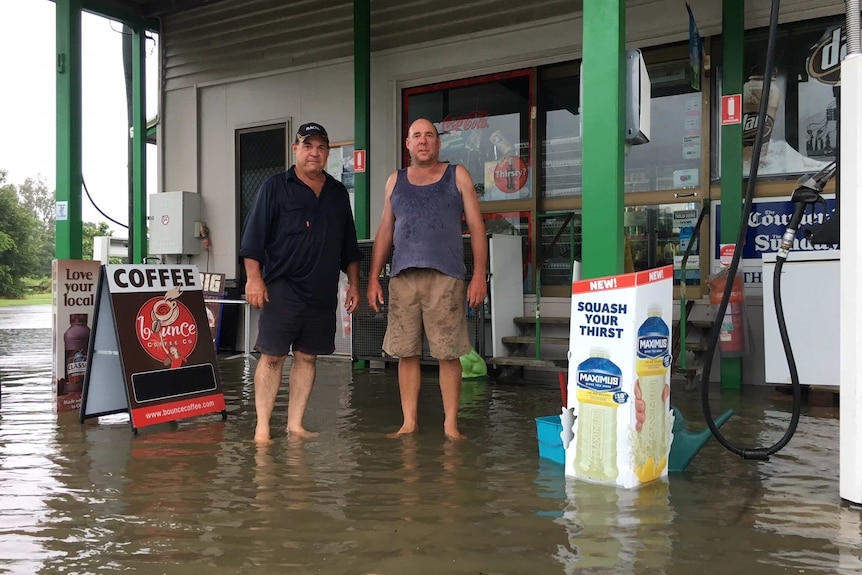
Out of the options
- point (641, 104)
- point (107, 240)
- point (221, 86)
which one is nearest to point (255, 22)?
point (221, 86)

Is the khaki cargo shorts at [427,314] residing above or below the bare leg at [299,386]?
above

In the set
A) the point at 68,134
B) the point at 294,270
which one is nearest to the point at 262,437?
the point at 294,270

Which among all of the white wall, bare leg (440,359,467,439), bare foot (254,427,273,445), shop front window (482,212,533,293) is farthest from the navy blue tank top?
the white wall

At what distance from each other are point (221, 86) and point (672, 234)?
19.6 ft

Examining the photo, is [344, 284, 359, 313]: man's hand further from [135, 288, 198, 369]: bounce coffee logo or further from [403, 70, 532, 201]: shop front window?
[403, 70, 532, 201]: shop front window

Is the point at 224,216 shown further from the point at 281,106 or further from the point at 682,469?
the point at 682,469

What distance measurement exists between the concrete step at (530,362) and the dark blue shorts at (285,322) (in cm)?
265

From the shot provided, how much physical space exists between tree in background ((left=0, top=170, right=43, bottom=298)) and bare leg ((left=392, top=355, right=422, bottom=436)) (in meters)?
28.8

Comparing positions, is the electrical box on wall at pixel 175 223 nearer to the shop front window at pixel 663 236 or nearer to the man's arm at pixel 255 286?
the shop front window at pixel 663 236

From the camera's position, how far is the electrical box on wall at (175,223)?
930 centimetres

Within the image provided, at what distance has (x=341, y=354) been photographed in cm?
826

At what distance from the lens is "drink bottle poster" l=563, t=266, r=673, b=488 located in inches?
116

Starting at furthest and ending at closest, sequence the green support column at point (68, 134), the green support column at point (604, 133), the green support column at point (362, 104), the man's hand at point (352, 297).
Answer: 1. the green support column at point (362, 104)
2. the green support column at point (68, 134)
3. the man's hand at point (352, 297)
4. the green support column at point (604, 133)

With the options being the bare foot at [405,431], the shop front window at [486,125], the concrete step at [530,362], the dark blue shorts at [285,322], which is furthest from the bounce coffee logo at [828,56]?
the dark blue shorts at [285,322]
